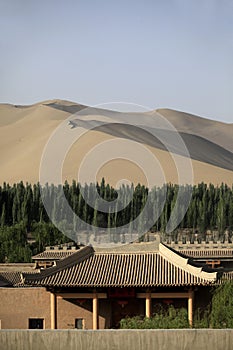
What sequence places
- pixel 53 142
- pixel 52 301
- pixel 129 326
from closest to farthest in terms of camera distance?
pixel 129 326, pixel 52 301, pixel 53 142

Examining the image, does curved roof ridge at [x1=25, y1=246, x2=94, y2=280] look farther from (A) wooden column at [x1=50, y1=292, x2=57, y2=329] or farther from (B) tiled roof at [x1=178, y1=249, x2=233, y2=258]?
(B) tiled roof at [x1=178, y1=249, x2=233, y2=258]

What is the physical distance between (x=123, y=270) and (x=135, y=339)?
15959mm

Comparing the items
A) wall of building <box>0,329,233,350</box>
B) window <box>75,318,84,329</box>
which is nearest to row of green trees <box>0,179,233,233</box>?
window <box>75,318,84,329</box>

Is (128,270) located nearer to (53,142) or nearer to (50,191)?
(50,191)

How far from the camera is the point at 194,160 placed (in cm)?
13012

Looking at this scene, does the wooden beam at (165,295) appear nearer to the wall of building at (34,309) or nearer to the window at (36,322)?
the wall of building at (34,309)

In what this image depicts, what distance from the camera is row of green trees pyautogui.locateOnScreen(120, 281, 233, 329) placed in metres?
21.0

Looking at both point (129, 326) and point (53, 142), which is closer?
point (129, 326)

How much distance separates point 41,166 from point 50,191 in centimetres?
4640

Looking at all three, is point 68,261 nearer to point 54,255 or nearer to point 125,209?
point 54,255

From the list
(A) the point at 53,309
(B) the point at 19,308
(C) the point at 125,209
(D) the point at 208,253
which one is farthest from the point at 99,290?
(C) the point at 125,209

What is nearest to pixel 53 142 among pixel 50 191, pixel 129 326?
pixel 50 191

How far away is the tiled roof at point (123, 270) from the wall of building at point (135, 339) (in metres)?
14.0

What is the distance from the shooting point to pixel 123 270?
29.2 metres
